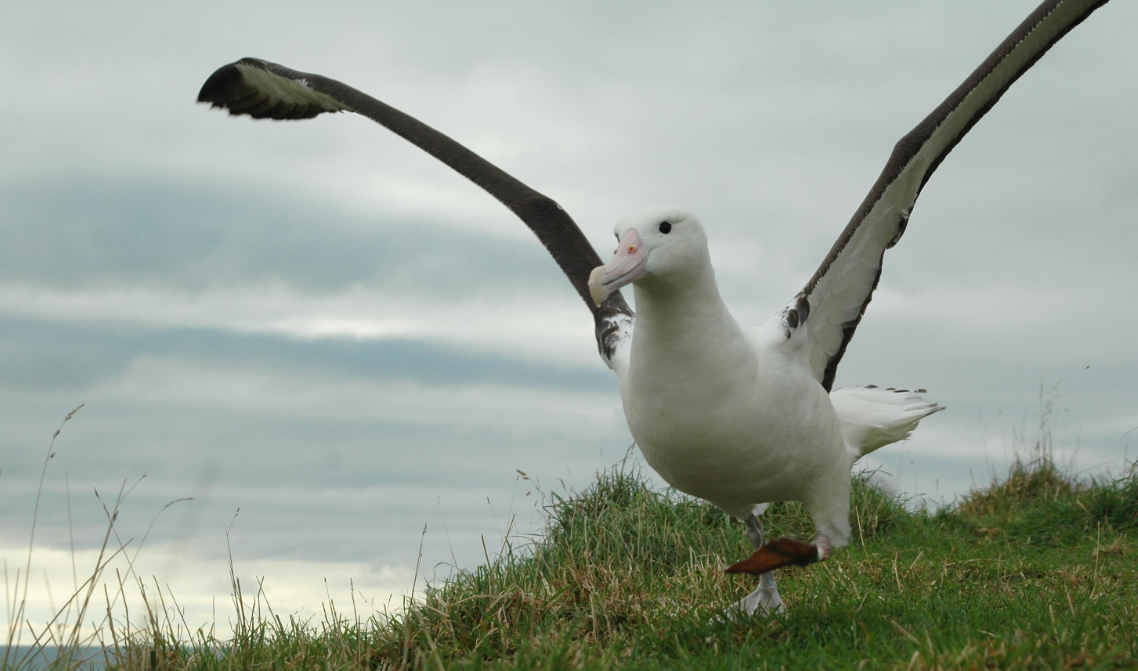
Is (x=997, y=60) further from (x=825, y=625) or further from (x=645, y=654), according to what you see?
(x=645, y=654)

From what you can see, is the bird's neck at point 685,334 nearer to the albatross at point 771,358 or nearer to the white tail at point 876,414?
the albatross at point 771,358

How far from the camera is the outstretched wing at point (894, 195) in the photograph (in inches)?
192

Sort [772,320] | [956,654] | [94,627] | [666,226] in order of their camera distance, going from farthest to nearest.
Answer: [772,320]
[94,627]
[666,226]
[956,654]

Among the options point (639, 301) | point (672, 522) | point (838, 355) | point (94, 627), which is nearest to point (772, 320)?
point (838, 355)

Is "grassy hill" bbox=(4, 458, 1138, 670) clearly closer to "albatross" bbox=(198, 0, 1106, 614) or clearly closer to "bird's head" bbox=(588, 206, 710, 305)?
"albatross" bbox=(198, 0, 1106, 614)

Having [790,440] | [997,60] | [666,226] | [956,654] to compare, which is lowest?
[956,654]

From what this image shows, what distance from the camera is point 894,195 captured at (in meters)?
5.24

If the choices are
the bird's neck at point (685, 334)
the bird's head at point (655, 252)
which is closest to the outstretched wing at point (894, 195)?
the bird's neck at point (685, 334)

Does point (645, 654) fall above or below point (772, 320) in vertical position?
below

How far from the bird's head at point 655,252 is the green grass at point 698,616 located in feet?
4.97

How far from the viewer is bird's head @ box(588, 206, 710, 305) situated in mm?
4105

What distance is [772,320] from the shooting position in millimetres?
5465

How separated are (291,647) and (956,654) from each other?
10.3 feet

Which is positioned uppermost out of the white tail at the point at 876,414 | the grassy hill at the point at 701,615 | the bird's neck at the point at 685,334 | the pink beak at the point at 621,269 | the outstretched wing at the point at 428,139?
the outstretched wing at the point at 428,139
